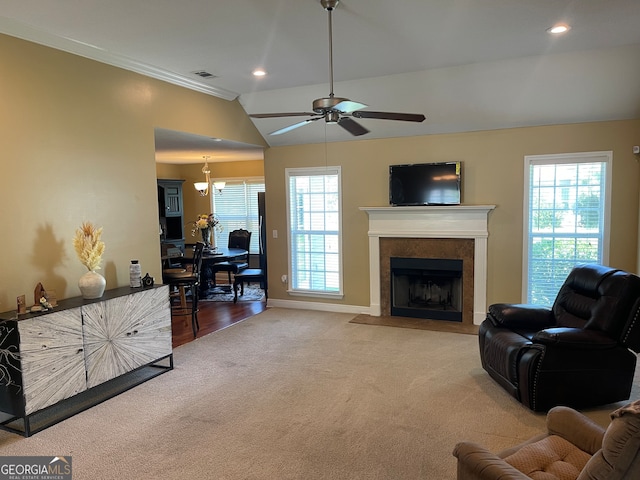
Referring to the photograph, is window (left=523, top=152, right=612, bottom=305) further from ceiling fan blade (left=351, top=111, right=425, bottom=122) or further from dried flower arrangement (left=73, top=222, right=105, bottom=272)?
dried flower arrangement (left=73, top=222, right=105, bottom=272)

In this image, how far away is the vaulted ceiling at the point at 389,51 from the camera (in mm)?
3086

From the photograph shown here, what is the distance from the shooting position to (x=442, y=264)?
5.76 meters

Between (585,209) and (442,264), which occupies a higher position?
(585,209)

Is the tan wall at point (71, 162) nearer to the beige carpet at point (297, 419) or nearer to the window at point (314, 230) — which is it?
the beige carpet at point (297, 419)

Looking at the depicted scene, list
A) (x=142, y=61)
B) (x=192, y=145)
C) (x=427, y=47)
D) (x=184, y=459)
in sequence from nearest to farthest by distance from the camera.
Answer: (x=184, y=459) < (x=427, y=47) < (x=142, y=61) < (x=192, y=145)

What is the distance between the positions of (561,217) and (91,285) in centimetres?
501

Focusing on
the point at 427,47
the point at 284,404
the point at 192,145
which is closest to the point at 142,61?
the point at 192,145

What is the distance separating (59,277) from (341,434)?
103 inches

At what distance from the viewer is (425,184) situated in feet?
18.8

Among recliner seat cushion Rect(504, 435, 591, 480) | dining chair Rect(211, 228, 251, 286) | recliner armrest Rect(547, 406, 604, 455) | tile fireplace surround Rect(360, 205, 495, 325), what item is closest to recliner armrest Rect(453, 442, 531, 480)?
recliner seat cushion Rect(504, 435, 591, 480)

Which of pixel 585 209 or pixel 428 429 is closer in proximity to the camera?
pixel 428 429

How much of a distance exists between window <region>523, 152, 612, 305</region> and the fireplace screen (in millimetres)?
848

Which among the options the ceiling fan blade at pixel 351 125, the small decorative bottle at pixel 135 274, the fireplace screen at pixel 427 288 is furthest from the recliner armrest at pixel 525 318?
the small decorative bottle at pixel 135 274

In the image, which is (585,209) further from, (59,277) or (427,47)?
(59,277)
